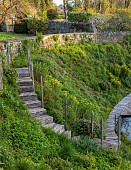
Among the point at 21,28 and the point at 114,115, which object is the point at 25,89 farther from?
the point at 21,28

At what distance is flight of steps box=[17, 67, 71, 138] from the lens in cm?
1003

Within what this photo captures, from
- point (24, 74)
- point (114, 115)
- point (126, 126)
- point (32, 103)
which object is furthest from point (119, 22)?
point (32, 103)

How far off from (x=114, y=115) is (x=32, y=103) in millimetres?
→ 5016

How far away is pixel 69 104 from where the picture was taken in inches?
482

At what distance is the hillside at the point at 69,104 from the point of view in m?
7.80

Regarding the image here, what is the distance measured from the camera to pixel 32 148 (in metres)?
7.93

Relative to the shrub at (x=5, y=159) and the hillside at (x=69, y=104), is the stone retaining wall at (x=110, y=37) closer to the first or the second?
the hillside at (x=69, y=104)

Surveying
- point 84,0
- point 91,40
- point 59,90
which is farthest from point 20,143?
point 84,0

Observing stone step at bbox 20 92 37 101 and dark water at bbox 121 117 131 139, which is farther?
dark water at bbox 121 117 131 139

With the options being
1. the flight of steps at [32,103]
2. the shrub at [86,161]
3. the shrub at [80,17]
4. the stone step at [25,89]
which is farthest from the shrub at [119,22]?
the shrub at [86,161]

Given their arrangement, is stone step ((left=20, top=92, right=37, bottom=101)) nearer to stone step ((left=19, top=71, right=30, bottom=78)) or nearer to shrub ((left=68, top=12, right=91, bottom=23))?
stone step ((left=19, top=71, right=30, bottom=78))

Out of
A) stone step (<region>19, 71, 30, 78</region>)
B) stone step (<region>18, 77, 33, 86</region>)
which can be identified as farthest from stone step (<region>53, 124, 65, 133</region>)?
stone step (<region>19, 71, 30, 78</region>)

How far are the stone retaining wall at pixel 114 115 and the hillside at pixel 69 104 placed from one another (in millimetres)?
339

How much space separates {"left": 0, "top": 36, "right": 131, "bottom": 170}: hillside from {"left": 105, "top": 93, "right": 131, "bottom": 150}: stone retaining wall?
34 cm
